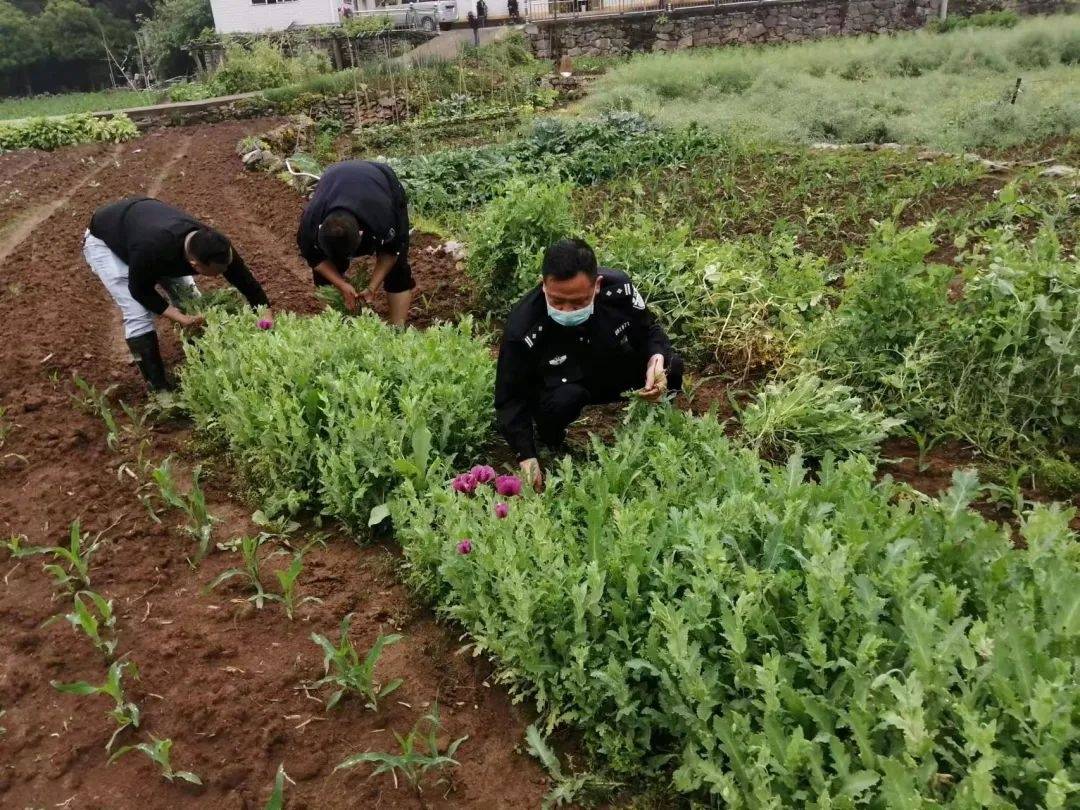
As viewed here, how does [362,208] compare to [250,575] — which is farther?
[362,208]

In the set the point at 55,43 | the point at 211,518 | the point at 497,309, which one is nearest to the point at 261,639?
the point at 211,518

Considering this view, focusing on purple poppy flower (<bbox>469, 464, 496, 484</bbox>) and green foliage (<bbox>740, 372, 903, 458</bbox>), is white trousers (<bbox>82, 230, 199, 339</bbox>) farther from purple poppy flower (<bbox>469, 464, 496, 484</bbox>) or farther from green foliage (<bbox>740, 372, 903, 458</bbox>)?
green foliage (<bbox>740, 372, 903, 458</bbox>)

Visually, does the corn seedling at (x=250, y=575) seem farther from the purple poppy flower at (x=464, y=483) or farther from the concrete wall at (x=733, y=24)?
the concrete wall at (x=733, y=24)

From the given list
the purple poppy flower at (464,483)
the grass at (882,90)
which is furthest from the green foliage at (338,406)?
the grass at (882,90)

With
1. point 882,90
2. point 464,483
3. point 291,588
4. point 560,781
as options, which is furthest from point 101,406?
point 882,90

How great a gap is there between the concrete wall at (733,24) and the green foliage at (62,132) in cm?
1243

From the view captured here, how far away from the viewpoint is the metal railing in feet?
78.5

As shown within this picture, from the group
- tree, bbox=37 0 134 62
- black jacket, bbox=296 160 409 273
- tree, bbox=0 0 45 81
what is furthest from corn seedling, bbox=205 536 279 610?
tree, bbox=0 0 45 81

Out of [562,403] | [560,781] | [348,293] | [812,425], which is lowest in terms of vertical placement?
[560,781]

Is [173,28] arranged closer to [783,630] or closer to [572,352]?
[572,352]

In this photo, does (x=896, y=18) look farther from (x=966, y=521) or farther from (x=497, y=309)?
(x=966, y=521)

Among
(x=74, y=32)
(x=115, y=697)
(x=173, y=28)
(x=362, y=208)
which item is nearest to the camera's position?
(x=115, y=697)

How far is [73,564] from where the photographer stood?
2.97 m

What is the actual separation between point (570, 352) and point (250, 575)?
1710mm
